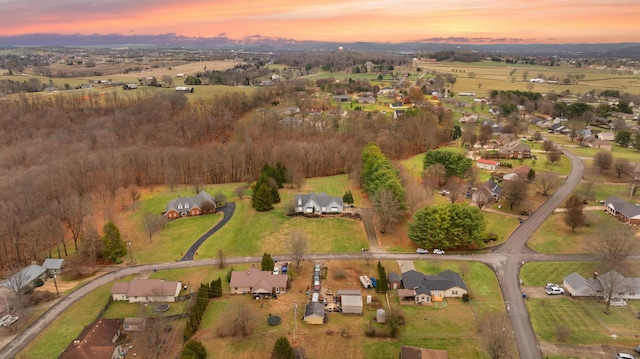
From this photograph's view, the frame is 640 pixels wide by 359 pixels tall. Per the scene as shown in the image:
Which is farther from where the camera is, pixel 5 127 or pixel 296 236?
pixel 5 127

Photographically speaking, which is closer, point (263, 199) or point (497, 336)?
point (497, 336)

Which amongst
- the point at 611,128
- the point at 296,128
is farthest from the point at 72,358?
the point at 611,128

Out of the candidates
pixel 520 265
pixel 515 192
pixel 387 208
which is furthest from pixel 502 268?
pixel 515 192

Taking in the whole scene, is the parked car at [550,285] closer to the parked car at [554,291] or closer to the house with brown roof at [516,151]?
the parked car at [554,291]

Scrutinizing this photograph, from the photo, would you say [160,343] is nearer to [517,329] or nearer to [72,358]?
[72,358]

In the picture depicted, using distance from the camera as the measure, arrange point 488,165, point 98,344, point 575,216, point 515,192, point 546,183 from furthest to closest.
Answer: point 488,165, point 546,183, point 515,192, point 575,216, point 98,344

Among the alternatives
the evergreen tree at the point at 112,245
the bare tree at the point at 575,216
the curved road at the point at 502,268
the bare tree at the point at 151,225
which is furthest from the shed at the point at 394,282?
the bare tree at the point at 151,225

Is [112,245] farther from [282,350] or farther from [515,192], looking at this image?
[515,192]
